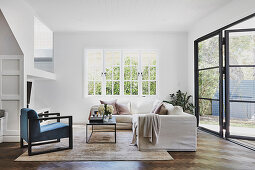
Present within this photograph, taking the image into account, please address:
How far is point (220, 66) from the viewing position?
182 inches

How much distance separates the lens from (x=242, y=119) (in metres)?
4.47

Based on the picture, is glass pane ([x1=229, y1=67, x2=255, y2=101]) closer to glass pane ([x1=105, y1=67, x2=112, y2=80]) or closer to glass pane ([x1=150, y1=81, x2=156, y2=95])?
glass pane ([x1=150, y1=81, x2=156, y2=95])

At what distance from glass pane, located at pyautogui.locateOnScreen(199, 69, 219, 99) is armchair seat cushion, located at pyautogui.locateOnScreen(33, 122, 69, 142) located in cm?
354

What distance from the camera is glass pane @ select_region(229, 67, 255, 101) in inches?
172

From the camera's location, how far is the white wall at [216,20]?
12.5ft

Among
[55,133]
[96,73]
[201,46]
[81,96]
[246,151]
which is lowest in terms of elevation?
[246,151]

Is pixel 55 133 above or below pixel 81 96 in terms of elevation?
below

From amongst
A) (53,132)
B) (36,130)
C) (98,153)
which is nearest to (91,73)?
(53,132)

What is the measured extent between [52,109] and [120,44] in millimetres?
3024

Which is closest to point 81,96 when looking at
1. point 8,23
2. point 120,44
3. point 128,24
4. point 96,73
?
point 96,73

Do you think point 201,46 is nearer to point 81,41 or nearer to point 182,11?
point 182,11

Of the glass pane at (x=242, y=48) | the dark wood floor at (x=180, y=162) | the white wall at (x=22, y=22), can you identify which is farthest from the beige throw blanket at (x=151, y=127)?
the white wall at (x=22, y=22)

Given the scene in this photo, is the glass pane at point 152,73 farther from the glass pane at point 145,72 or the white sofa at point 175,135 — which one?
the white sofa at point 175,135

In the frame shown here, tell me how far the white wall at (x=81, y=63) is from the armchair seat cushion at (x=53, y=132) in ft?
9.09
